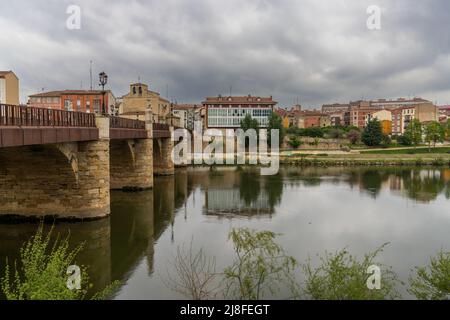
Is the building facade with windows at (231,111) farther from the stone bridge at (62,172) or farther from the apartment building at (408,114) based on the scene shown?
the stone bridge at (62,172)

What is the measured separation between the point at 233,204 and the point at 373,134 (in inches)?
2575

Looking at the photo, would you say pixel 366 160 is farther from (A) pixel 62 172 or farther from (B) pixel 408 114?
(B) pixel 408 114

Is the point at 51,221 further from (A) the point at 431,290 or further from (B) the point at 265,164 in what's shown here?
(B) the point at 265,164

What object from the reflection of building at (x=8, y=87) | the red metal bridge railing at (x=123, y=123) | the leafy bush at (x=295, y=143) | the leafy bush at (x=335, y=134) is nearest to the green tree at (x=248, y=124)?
the leafy bush at (x=295, y=143)

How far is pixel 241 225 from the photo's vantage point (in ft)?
72.7

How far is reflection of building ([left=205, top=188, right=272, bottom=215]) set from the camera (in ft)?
86.0

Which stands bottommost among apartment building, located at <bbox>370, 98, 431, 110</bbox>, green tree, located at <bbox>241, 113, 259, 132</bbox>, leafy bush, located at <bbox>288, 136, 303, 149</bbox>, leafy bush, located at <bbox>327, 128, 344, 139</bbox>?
leafy bush, located at <bbox>288, 136, 303, 149</bbox>

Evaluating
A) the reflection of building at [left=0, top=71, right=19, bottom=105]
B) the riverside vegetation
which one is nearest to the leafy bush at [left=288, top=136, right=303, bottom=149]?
the reflection of building at [left=0, top=71, right=19, bottom=105]

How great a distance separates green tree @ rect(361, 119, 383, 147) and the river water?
1957 inches

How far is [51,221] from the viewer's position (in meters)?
21.1

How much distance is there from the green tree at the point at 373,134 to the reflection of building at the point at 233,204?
5944 cm

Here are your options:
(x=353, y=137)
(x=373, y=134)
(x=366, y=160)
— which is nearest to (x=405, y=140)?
→ (x=373, y=134)

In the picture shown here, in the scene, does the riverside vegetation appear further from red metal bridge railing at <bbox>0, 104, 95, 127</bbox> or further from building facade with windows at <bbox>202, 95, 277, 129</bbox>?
building facade with windows at <bbox>202, 95, 277, 129</bbox>

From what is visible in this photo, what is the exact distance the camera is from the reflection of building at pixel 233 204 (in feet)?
86.0
